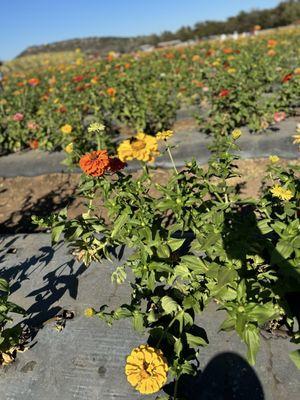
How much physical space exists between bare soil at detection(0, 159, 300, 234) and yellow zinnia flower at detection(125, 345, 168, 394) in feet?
8.82

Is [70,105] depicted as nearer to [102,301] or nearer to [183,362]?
[102,301]

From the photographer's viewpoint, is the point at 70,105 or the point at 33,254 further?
the point at 70,105

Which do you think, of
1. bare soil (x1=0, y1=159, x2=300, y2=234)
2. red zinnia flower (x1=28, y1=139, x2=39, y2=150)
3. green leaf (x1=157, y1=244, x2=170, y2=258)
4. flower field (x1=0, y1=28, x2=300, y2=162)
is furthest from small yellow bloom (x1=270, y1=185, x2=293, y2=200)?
red zinnia flower (x1=28, y1=139, x2=39, y2=150)

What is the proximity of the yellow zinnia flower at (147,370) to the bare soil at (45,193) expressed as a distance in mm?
2689

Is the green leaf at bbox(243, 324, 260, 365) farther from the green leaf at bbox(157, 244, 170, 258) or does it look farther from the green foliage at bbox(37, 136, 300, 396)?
the green leaf at bbox(157, 244, 170, 258)

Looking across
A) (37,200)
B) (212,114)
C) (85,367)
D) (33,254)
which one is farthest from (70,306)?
(212,114)

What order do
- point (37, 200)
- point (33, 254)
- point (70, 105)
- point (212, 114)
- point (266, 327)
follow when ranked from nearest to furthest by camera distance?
point (266, 327)
point (33, 254)
point (37, 200)
point (212, 114)
point (70, 105)

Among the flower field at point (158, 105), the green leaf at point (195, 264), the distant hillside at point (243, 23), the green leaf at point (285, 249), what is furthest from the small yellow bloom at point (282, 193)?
the distant hillside at point (243, 23)

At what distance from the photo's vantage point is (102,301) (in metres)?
2.47

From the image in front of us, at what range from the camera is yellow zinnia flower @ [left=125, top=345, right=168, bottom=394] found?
165 cm

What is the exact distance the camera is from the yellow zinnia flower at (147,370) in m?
1.65

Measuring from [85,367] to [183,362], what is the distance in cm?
55

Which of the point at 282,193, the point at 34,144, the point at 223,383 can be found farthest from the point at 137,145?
the point at 34,144

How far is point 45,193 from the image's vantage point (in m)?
5.06
